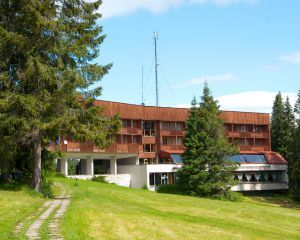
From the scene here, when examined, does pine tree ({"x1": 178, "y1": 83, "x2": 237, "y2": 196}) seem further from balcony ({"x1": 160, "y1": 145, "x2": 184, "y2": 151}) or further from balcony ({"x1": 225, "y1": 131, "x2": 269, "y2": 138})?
balcony ({"x1": 225, "y1": 131, "x2": 269, "y2": 138})

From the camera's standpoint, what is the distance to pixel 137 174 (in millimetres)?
58062

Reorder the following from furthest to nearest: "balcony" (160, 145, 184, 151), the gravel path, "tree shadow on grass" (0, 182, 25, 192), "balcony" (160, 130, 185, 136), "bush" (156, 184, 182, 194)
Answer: "balcony" (160, 130, 185, 136), "balcony" (160, 145, 184, 151), "bush" (156, 184, 182, 194), "tree shadow on grass" (0, 182, 25, 192), the gravel path

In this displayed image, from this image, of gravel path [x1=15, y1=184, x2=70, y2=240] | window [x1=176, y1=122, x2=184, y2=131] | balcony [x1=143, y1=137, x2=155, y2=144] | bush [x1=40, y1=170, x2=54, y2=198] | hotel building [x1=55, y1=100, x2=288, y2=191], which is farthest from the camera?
window [x1=176, y1=122, x2=184, y2=131]

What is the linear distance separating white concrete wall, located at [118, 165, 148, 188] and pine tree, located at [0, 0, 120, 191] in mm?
29195

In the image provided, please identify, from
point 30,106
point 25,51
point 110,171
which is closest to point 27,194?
point 30,106

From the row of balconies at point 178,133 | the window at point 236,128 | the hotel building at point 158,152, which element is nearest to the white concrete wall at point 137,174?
the hotel building at point 158,152

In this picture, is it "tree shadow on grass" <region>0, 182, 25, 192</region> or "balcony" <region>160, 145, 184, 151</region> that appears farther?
"balcony" <region>160, 145, 184, 151</region>

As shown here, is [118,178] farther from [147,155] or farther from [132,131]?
[147,155]

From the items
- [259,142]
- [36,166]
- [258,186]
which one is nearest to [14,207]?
[36,166]

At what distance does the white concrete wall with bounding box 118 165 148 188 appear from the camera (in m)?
56.8

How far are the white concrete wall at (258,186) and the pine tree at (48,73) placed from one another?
37.7 m

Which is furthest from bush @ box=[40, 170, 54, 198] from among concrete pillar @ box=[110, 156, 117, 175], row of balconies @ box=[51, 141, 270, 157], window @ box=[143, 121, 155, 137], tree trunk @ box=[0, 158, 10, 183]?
A: window @ box=[143, 121, 155, 137]


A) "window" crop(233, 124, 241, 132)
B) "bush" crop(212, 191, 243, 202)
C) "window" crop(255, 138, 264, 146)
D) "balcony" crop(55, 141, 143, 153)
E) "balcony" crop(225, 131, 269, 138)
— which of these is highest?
"window" crop(233, 124, 241, 132)

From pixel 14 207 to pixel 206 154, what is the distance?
32.2 meters
